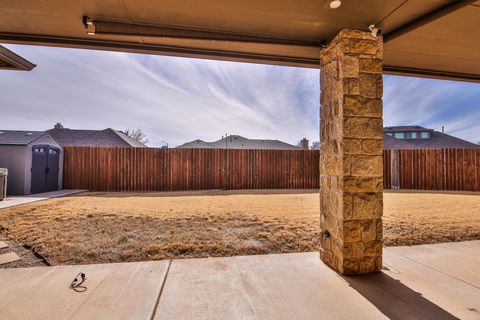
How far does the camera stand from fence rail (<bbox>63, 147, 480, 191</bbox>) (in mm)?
10805

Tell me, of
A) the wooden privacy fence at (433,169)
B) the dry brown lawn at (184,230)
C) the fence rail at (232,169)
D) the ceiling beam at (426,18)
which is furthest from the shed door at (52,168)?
the wooden privacy fence at (433,169)

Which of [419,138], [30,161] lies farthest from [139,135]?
[419,138]

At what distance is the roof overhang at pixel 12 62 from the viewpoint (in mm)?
2829

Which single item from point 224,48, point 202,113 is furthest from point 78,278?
point 202,113

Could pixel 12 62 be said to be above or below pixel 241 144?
below

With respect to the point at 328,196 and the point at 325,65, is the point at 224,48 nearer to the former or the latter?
the point at 325,65

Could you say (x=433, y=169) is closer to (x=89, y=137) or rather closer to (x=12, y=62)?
(x=12, y=62)

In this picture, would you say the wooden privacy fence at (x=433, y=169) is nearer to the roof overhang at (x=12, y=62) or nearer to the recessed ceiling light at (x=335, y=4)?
the recessed ceiling light at (x=335, y=4)

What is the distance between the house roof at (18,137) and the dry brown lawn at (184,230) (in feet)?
14.5

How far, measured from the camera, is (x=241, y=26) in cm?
227

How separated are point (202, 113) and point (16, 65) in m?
18.6

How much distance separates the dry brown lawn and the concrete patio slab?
16.0 inches

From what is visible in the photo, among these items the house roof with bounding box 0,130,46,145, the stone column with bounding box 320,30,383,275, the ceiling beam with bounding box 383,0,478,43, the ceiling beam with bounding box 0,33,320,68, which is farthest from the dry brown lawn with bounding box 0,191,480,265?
the house roof with bounding box 0,130,46,145

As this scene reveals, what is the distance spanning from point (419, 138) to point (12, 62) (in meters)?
28.3
